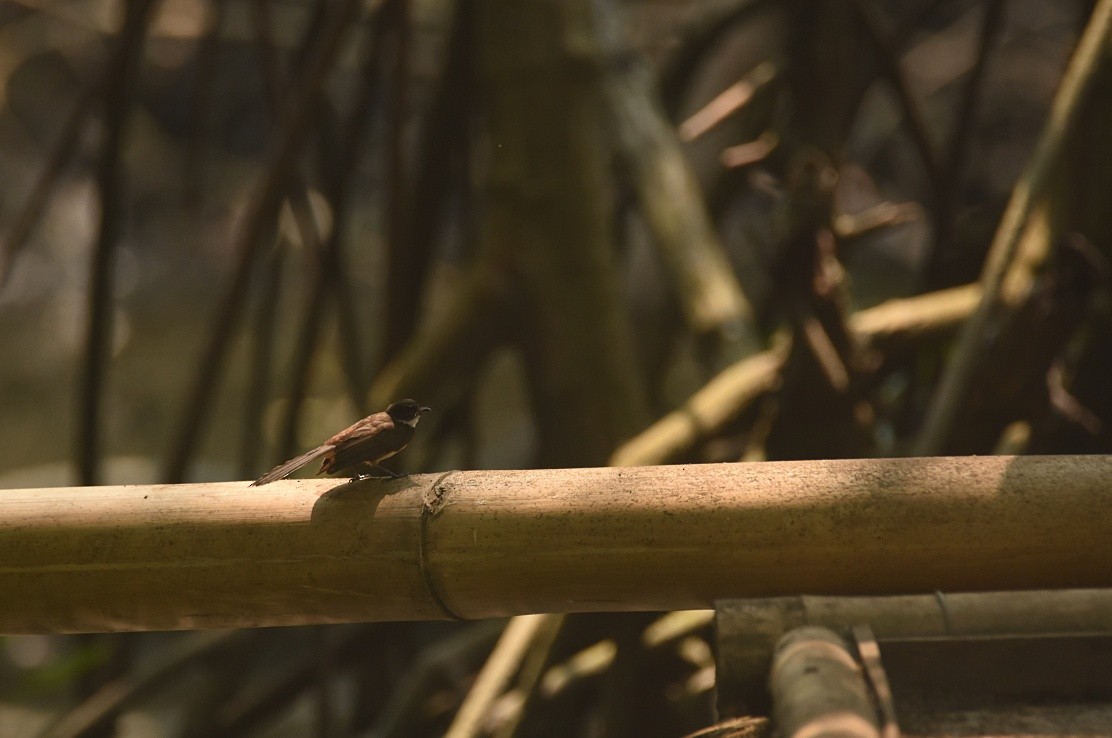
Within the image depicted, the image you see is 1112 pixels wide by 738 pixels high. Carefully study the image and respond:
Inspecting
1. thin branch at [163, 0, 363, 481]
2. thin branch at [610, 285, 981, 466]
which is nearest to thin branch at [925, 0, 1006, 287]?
thin branch at [610, 285, 981, 466]

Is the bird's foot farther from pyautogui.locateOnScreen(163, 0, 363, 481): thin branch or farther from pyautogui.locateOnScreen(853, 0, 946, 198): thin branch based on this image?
pyautogui.locateOnScreen(853, 0, 946, 198): thin branch

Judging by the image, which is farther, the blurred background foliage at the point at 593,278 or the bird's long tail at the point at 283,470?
the blurred background foliage at the point at 593,278

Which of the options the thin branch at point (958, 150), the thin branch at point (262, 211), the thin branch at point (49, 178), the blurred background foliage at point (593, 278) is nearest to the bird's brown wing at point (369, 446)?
the blurred background foliage at point (593, 278)

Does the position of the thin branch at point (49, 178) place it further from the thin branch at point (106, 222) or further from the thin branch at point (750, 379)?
the thin branch at point (750, 379)

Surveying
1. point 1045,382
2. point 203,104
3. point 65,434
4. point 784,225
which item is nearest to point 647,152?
point 784,225

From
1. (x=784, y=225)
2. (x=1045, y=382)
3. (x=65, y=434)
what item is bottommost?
(x=1045, y=382)

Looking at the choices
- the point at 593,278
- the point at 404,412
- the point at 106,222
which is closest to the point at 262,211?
the point at 106,222

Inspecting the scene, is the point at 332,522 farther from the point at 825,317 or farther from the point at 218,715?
the point at 218,715

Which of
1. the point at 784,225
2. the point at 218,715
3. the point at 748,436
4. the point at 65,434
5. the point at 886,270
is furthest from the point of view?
the point at 65,434
